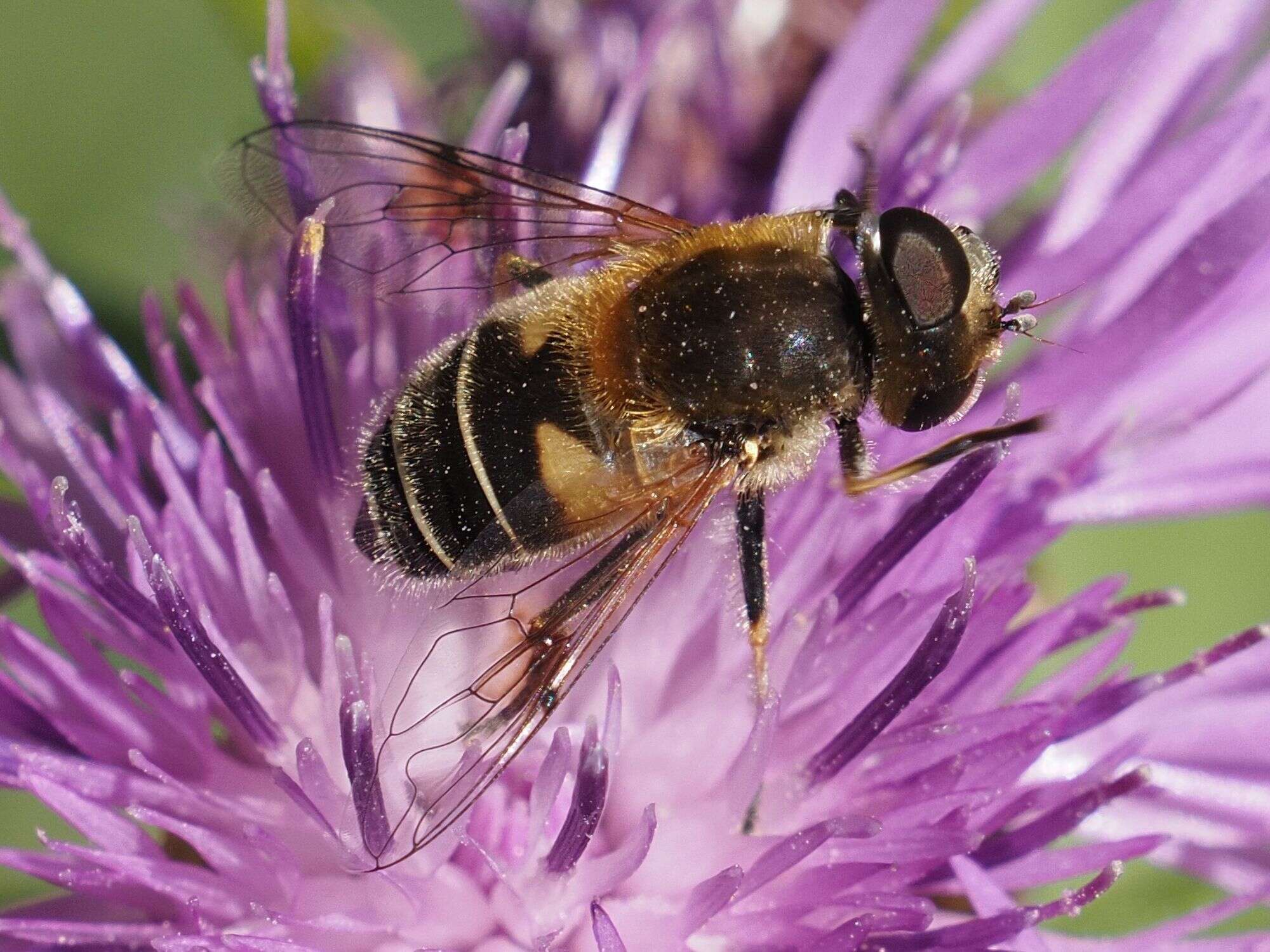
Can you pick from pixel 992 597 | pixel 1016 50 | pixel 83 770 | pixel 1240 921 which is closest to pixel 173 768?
pixel 83 770

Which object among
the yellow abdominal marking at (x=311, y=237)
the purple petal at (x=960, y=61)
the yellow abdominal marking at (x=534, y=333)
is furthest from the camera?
the purple petal at (x=960, y=61)

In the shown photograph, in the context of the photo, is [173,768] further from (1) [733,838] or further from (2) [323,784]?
(1) [733,838]

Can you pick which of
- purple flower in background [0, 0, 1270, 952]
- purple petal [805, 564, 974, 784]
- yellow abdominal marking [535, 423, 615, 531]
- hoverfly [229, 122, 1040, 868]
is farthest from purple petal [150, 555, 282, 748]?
purple petal [805, 564, 974, 784]

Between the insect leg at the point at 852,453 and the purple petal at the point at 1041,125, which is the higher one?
the purple petal at the point at 1041,125

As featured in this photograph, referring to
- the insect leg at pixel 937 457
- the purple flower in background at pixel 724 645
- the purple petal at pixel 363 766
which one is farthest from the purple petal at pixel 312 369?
the insect leg at pixel 937 457

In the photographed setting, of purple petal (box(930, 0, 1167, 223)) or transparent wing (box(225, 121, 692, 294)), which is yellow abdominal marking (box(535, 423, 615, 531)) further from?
purple petal (box(930, 0, 1167, 223))

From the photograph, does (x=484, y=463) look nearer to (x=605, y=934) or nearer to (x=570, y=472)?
(x=570, y=472)

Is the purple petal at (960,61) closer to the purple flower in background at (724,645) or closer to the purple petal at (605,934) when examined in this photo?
the purple flower in background at (724,645)
